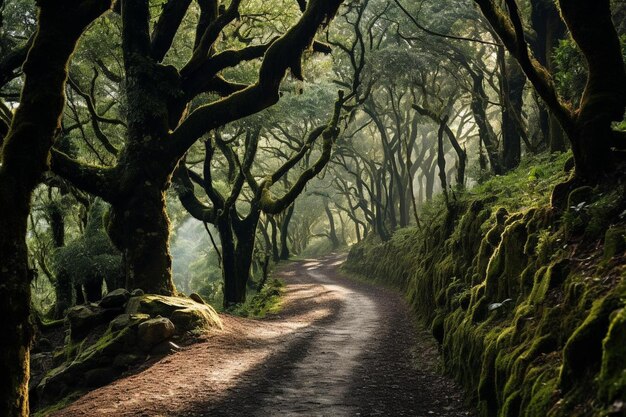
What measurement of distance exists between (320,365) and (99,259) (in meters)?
12.8

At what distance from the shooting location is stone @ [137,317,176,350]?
33.0ft

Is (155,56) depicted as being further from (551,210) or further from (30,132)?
(551,210)

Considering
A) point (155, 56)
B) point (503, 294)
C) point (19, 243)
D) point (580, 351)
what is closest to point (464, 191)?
point (503, 294)

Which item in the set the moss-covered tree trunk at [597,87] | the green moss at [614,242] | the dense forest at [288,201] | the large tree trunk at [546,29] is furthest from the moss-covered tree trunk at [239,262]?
the green moss at [614,242]

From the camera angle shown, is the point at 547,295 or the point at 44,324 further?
the point at 44,324

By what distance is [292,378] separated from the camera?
857 centimetres

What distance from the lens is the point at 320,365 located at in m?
9.52

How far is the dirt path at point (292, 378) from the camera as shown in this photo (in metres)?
7.06

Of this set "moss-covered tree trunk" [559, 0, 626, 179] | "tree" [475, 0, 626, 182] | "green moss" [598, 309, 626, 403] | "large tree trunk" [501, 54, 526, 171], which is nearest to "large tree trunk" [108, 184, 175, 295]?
"tree" [475, 0, 626, 182]

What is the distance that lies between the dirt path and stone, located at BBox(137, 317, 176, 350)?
667 mm

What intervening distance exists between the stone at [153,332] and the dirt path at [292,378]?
2.19 feet

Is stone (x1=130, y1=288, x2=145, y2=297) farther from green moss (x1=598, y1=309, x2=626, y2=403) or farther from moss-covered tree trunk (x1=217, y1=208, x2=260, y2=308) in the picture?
green moss (x1=598, y1=309, x2=626, y2=403)

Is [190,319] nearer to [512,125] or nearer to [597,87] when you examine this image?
[597,87]

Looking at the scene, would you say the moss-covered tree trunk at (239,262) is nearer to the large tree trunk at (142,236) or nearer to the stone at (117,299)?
the large tree trunk at (142,236)
